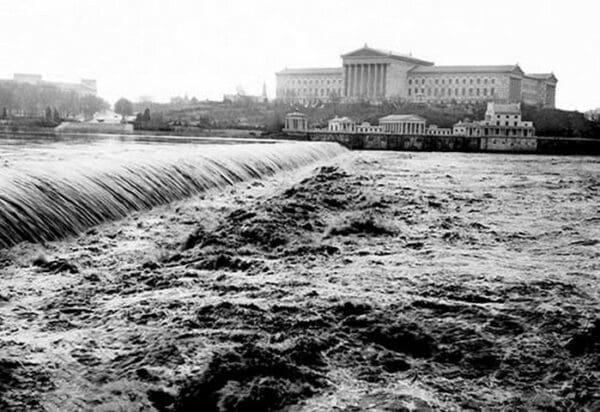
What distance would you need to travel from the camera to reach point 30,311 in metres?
5.43

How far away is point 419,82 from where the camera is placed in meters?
116

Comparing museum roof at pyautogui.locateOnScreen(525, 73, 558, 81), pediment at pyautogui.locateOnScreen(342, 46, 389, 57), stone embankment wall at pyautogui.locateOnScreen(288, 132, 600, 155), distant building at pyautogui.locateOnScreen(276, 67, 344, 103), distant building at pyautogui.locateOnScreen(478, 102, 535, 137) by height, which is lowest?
stone embankment wall at pyautogui.locateOnScreen(288, 132, 600, 155)

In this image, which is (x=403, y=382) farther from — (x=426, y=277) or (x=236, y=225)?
(x=236, y=225)

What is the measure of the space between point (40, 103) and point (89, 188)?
2953 inches

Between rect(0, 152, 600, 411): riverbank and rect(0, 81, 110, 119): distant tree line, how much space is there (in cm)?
6260

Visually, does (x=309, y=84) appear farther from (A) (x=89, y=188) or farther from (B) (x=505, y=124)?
(A) (x=89, y=188)

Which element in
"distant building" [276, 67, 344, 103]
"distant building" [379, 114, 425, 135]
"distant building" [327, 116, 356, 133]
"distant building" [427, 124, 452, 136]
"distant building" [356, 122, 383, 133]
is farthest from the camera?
"distant building" [276, 67, 344, 103]

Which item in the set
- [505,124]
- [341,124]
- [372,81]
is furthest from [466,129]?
[372,81]

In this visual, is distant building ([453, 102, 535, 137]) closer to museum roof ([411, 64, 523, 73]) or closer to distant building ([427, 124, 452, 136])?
distant building ([427, 124, 452, 136])

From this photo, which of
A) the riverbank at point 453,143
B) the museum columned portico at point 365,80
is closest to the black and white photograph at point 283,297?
the riverbank at point 453,143

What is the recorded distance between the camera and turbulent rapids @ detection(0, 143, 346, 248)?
8.02 metres

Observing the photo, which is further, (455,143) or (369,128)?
(369,128)

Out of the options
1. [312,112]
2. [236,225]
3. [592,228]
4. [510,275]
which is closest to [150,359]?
[510,275]

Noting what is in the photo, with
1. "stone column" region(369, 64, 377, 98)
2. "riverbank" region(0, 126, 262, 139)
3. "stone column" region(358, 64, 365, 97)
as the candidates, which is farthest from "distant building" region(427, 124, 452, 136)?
"riverbank" region(0, 126, 262, 139)
